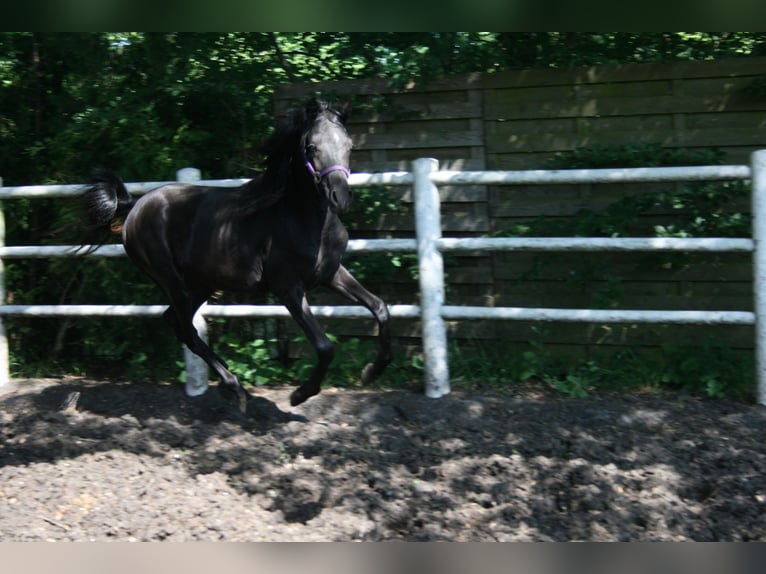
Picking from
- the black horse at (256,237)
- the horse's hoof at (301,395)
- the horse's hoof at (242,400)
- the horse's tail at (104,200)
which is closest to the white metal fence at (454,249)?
A: the horse's tail at (104,200)

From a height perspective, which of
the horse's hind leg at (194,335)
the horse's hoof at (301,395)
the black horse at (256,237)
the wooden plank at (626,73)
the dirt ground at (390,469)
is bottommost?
the dirt ground at (390,469)

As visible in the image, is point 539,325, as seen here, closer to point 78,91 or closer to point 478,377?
point 478,377

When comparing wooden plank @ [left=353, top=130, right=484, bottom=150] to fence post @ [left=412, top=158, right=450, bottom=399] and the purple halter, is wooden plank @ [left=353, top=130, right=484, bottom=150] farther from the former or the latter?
the purple halter

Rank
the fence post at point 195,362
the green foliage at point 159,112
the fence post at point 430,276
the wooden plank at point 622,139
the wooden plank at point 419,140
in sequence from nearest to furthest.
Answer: the fence post at point 430,276 < the wooden plank at point 622,139 < the fence post at point 195,362 < the wooden plank at point 419,140 < the green foliage at point 159,112

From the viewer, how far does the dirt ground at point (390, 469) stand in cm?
393

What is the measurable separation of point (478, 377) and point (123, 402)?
245cm

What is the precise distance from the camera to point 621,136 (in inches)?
225

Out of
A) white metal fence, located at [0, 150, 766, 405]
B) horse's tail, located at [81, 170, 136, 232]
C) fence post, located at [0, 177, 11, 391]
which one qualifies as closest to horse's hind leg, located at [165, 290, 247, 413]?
white metal fence, located at [0, 150, 766, 405]

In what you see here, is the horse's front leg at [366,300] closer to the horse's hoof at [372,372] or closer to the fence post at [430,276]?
the horse's hoof at [372,372]

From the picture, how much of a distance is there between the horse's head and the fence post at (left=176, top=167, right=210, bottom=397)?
5.16 ft

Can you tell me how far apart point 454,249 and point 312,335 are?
3.74 feet

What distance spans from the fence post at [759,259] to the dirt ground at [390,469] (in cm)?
27

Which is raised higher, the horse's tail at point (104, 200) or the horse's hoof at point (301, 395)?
the horse's tail at point (104, 200)
